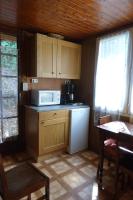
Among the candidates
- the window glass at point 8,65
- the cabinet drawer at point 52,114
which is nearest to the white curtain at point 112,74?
the cabinet drawer at point 52,114

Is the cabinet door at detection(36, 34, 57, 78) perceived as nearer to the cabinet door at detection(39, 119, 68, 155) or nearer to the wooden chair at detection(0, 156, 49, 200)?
the cabinet door at detection(39, 119, 68, 155)

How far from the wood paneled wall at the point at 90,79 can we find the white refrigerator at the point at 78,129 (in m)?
0.14

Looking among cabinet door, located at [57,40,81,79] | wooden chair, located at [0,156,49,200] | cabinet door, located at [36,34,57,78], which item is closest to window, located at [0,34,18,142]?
cabinet door, located at [36,34,57,78]

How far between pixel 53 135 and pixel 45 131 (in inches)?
7.8

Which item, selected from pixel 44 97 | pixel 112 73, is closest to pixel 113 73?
pixel 112 73

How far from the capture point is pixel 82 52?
338cm

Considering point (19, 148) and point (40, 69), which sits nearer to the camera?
point (40, 69)

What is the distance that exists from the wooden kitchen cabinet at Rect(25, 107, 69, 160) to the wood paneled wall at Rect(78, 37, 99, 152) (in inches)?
24.1

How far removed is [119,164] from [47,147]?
133cm

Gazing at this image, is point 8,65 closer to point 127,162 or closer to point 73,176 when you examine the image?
point 73,176

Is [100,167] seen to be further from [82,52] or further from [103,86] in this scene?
[82,52]

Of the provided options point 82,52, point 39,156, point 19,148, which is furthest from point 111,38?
point 19,148

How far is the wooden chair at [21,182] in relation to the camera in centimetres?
130

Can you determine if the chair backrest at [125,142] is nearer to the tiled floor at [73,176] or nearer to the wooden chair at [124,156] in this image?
the wooden chair at [124,156]
